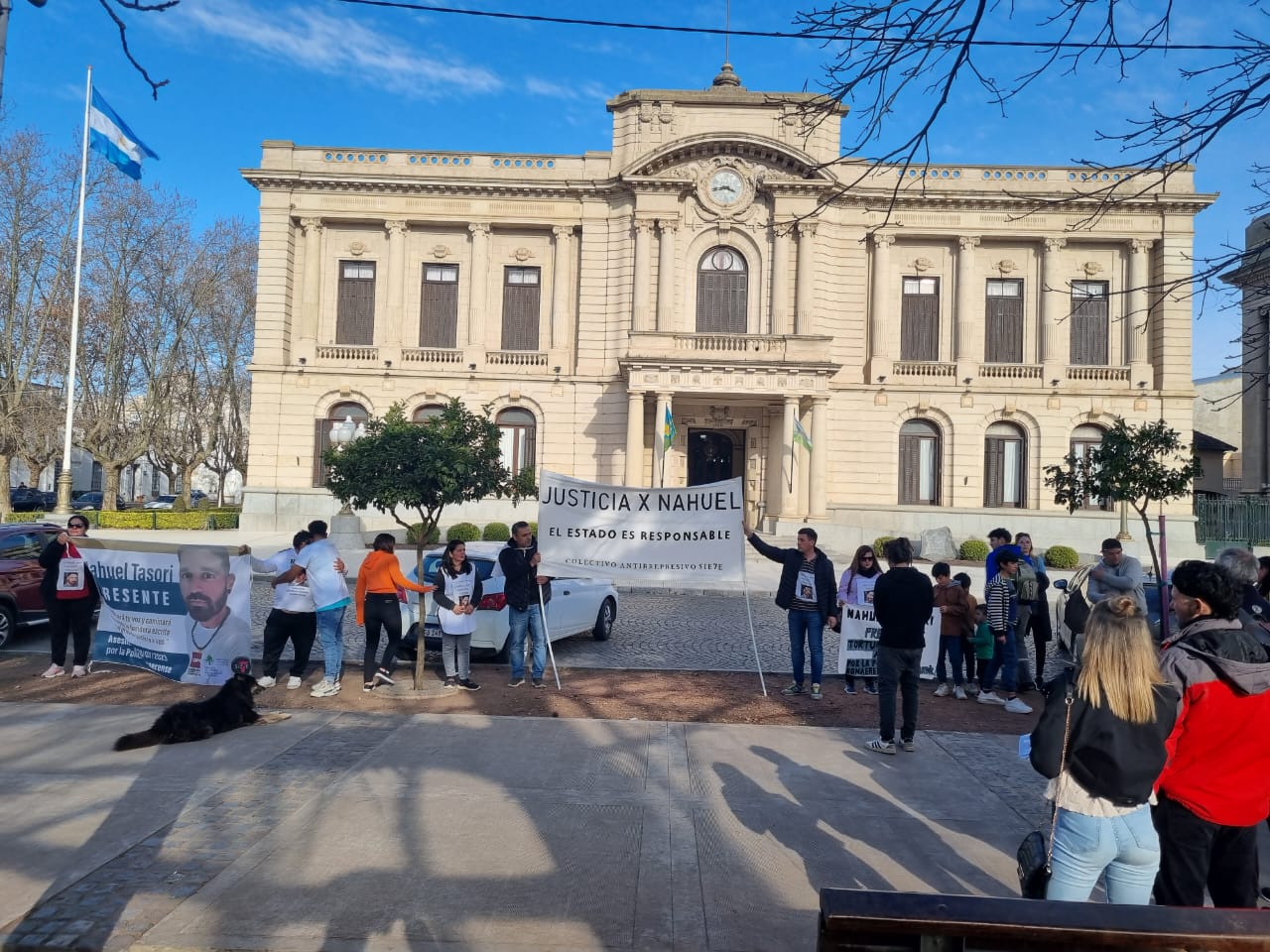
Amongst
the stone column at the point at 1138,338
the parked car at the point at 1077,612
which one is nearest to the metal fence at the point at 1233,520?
the stone column at the point at 1138,338

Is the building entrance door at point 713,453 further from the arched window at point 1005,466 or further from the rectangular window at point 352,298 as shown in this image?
the rectangular window at point 352,298

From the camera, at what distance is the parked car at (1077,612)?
29.2ft

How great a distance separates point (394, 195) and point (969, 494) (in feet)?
79.7

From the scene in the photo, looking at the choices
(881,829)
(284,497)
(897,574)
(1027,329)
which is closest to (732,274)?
(1027,329)

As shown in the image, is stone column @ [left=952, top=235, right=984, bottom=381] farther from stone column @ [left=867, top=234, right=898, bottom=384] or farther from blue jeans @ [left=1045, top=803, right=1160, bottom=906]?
blue jeans @ [left=1045, top=803, right=1160, bottom=906]

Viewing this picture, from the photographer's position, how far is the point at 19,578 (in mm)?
11414

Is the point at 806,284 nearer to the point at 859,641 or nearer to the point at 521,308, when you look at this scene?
the point at 521,308

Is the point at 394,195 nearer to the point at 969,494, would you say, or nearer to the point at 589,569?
the point at 969,494

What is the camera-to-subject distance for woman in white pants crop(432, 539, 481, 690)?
9336 millimetres

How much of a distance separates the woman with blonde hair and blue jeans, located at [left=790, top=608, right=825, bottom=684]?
236 inches

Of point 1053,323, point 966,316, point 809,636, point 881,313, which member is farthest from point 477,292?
point 809,636

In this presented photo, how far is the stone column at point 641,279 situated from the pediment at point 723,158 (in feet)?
6.26

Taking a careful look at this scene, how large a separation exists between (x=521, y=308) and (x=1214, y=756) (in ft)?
102

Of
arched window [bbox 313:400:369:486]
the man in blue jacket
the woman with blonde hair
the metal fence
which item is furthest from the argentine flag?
the metal fence
